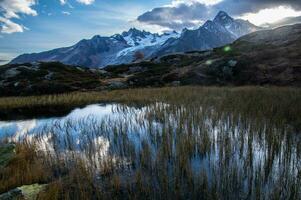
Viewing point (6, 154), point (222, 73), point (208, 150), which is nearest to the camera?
point (208, 150)

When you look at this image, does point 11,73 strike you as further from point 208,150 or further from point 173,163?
point 173,163

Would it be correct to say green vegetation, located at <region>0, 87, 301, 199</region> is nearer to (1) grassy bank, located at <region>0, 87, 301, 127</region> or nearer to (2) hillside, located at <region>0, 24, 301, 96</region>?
(1) grassy bank, located at <region>0, 87, 301, 127</region>

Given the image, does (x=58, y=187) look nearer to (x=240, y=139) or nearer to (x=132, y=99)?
(x=240, y=139)

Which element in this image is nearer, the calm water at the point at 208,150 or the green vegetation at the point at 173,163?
the green vegetation at the point at 173,163

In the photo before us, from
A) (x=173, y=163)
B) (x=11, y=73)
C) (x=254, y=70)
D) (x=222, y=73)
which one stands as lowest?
(x=173, y=163)

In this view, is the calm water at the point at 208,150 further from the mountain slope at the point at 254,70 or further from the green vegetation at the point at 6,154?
the mountain slope at the point at 254,70

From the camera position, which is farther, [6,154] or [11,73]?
[11,73]

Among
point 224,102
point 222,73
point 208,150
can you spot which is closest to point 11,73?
point 222,73

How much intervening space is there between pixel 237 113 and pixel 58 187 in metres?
12.2

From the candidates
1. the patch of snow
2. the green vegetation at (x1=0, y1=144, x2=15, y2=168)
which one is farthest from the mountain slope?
the green vegetation at (x1=0, y1=144, x2=15, y2=168)

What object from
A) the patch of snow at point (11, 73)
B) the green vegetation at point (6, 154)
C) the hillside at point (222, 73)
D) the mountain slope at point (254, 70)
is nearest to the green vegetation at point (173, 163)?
the green vegetation at point (6, 154)

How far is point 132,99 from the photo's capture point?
1180 inches

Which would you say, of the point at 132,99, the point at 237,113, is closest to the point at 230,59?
the point at 132,99

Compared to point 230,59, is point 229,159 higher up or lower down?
lower down
